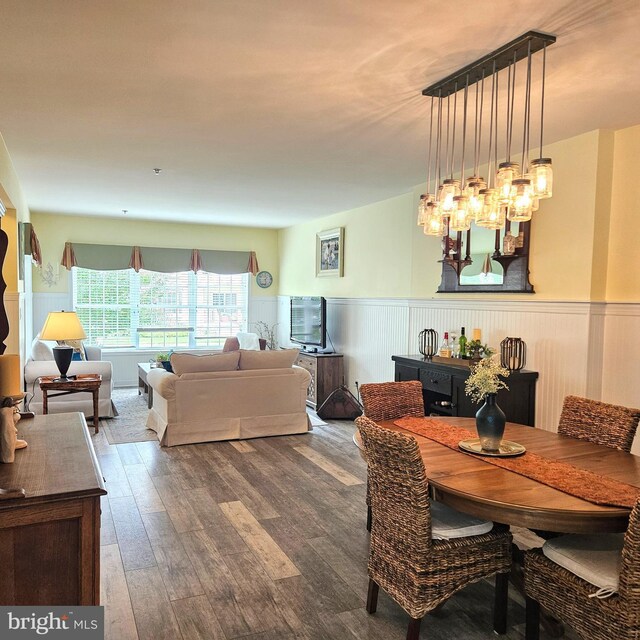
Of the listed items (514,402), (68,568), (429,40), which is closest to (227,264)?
(514,402)

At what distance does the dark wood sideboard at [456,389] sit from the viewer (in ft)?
13.8

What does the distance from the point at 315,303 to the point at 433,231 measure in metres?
4.62

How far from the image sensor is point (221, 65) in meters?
2.80

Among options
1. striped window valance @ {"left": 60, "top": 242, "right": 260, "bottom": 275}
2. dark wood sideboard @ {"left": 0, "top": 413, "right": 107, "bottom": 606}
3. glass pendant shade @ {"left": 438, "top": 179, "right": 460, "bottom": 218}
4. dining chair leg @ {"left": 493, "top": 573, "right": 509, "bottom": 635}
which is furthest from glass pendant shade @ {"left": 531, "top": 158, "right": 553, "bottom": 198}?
striped window valance @ {"left": 60, "top": 242, "right": 260, "bottom": 275}

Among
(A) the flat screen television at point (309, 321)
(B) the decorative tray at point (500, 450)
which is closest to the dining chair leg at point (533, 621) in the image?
(B) the decorative tray at point (500, 450)

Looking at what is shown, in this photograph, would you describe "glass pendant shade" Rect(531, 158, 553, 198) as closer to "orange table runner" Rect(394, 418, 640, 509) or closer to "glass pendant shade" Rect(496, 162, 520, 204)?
"glass pendant shade" Rect(496, 162, 520, 204)

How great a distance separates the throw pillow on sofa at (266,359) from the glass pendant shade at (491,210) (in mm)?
3295

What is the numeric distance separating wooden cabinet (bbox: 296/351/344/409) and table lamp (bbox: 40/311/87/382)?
2.89 metres

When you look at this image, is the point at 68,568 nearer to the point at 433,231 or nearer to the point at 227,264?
→ the point at 433,231

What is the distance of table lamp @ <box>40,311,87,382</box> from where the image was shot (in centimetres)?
539

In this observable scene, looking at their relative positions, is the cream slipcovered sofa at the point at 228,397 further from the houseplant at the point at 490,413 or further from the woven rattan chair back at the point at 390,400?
the houseplant at the point at 490,413

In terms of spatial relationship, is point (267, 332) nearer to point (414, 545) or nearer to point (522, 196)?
point (522, 196)

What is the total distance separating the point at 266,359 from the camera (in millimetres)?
5715

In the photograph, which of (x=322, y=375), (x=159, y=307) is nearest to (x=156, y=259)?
(x=159, y=307)
